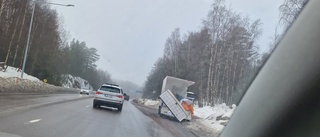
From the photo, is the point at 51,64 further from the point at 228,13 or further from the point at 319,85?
the point at 319,85

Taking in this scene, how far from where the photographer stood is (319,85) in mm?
2660

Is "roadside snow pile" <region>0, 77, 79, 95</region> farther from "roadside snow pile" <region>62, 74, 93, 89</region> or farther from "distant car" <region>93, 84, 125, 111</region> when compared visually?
"roadside snow pile" <region>62, 74, 93, 89</region>

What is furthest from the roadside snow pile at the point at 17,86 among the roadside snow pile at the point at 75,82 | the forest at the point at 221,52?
the roadside snow pile at the point at 75,82

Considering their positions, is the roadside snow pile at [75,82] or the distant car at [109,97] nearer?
the distant car at [109,97]

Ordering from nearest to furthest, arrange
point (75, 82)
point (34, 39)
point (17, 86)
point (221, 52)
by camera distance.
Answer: point (17, 86), point (221, 52), point (34, 39), point (75, 82)

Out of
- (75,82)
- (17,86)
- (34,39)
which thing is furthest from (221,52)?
(75,82)

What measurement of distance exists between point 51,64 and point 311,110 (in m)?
79.6

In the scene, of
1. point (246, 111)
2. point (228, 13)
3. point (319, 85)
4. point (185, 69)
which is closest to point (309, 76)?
point (319, 85)

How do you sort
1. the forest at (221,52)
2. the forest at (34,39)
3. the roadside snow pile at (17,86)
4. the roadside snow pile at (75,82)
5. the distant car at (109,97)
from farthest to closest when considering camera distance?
1. the roadside snow pile at (75,82)
2. the forest at (34,39)
3. the forest at (221,52)
4. the roadside snow pile at (17,86)
5. the distant car at (109,97)

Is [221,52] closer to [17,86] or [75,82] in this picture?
[17,86]

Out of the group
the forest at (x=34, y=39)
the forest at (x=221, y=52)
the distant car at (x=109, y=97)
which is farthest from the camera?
the forest at (x=34, y=39)

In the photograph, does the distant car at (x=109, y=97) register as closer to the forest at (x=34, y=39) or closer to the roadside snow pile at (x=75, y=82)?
the forest at (x=34, y=39)

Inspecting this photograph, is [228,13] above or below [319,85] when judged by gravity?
above

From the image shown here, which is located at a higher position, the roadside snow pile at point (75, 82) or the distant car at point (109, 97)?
the roadside snow pile at point (75, 82)
